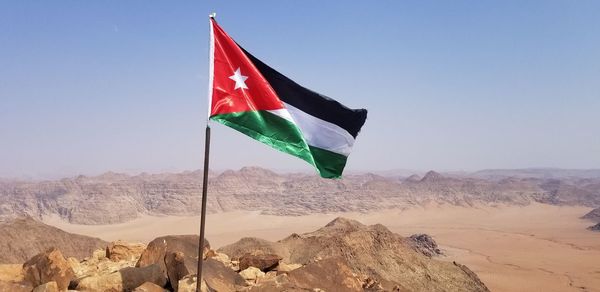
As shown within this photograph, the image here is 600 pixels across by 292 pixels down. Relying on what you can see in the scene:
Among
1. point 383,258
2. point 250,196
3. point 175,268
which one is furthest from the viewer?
point 250,196

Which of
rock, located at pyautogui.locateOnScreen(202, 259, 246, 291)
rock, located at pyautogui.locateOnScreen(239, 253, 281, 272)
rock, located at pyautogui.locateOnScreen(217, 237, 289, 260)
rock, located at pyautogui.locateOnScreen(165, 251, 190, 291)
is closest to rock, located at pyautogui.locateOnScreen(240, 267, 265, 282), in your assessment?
rock, located at pyautogui.locateOnScreen(239, 253, 281, 272)

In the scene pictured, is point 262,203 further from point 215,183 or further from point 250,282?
point 250,282

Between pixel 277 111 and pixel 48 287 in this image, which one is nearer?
pixel 48 287

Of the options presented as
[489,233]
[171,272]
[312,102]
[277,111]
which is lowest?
[489,233]

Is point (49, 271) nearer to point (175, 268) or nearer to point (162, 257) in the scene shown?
point (162, 257)

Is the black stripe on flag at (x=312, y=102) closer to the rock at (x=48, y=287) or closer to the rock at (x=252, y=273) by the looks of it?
the rock at (x=252, y=273)

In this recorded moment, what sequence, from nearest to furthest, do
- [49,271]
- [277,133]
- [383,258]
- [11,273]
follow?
[277,133] → [49,271] → [11,273] → [383,258]

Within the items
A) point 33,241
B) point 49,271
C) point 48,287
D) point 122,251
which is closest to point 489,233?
point 33,241

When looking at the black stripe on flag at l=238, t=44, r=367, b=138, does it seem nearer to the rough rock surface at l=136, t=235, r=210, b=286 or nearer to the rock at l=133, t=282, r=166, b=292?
the rough rock surface at l=136, t=235, r=210, b=286
